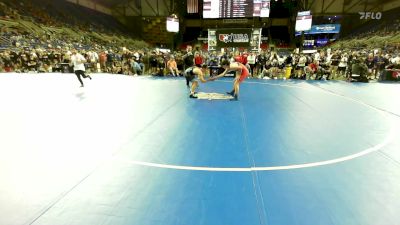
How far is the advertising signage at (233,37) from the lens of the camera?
63.2ft

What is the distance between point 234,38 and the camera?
1959 centimetres

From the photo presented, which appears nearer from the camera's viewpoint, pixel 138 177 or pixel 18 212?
pixel 18 212

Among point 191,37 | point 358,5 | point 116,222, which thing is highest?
point 358,5

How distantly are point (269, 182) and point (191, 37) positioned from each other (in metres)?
44.9

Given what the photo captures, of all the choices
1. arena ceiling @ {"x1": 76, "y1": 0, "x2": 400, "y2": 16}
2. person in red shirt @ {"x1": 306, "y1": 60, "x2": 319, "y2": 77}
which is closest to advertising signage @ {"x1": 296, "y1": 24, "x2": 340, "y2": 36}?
arena ceiling @ {"x1": 76, "y1": 0, "x2": 400, "y2": 16}

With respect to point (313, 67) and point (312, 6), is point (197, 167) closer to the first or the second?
point (313, 67)

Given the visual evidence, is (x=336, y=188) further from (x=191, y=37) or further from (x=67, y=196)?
(x=191, y=37)

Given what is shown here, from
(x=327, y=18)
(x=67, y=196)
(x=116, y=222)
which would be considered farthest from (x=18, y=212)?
(x=327, y=18)

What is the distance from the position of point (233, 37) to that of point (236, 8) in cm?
571

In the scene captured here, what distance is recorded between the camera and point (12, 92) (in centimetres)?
996

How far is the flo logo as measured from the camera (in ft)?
63.6

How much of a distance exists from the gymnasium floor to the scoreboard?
18.7 m

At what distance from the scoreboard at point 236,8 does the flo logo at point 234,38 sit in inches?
195

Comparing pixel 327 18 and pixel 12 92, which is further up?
pixel 327 18
